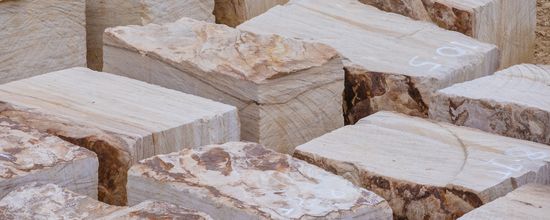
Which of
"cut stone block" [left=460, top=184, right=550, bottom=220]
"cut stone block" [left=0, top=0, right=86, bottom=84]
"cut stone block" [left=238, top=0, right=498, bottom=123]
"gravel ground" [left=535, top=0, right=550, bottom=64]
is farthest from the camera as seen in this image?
"gravel ground" [left=535, top=0, right=550, bottom=64]

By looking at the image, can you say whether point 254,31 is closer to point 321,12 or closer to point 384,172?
point 321,12

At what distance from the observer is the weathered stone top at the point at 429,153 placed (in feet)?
12.3

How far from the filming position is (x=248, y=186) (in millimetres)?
3434

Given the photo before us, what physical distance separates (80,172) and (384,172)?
89cm

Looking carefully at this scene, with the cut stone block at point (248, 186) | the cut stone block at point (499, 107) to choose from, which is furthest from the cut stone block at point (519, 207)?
the cut stone block at point (499, 107)

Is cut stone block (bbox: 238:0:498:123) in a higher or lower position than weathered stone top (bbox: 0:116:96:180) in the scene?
lower

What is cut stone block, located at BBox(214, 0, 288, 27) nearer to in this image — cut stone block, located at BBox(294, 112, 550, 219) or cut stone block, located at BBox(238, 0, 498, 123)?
cut stone block, located at BBox(238, 0, 498, 123)

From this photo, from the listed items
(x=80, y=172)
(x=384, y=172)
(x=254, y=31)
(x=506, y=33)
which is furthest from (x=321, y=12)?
(x=80, y=172)

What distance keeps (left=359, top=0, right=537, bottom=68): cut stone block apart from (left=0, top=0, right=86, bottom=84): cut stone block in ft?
4.00

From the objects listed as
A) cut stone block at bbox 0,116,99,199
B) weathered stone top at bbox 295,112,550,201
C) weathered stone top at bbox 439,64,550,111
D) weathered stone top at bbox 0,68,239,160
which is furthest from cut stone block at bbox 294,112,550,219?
cut stone block at bbox 0,116,99,199

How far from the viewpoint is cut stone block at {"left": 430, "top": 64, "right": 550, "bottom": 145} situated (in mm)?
4156

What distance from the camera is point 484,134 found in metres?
4.13

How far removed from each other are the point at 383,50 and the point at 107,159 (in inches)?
56.2

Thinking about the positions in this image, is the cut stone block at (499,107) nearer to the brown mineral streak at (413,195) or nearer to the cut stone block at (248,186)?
the brown mineral streak at (413,195)
